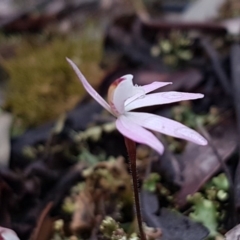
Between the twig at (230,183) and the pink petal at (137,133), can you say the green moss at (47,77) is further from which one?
the pink petal at (137,133)

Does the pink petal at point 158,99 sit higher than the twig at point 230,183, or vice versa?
the pink petal at point 158,99

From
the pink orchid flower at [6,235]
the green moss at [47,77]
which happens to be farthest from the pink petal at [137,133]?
the green moss at [47,77]

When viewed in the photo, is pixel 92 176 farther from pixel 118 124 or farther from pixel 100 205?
pixel 118 124

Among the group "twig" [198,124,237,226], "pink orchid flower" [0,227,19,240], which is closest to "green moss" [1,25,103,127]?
"twig" [198,124,237,226]

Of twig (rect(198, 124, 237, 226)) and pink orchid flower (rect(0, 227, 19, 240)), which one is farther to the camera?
twig (rect(198, 124, 237, 226))

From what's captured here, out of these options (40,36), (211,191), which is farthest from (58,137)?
(40,36)

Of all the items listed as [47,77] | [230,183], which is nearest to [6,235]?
[230,183]

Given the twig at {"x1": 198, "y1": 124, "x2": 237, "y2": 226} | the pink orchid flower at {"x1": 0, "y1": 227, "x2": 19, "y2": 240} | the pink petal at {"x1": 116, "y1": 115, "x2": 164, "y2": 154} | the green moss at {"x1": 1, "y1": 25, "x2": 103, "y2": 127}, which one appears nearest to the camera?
the pink petal at {"x1": 116, "y1": 115, "x2": 164, "y2": 154}

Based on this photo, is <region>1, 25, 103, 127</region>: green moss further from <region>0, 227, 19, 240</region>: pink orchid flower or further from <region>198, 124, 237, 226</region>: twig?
<region>0, 227, 19, 240</region>: pink orchid flower
